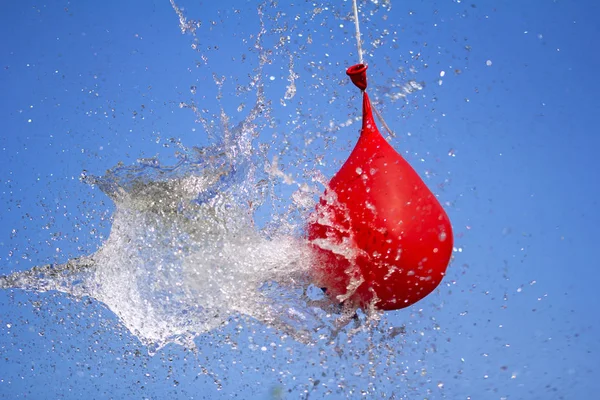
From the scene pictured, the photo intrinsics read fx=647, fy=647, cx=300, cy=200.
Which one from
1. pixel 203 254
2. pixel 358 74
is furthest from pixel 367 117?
pixel 203 254

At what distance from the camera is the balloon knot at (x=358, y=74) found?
2578 millimetres

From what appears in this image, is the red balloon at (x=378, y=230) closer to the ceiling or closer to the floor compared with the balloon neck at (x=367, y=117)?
closer to the floor

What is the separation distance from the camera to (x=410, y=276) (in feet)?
8.16

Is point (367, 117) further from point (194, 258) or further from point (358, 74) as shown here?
point (194, 258)

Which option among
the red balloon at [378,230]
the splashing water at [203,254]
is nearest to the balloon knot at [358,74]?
the red balloon at [378,230]

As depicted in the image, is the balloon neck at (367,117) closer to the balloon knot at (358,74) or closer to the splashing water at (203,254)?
the balloon knot at (358,74)

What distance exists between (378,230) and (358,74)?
65cm

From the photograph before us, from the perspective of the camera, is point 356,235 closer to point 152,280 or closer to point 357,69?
point 357,69

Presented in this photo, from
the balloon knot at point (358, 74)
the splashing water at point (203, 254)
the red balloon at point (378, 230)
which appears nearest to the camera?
the red balloon at point (378, 230)

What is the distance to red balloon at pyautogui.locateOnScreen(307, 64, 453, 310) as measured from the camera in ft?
7.91

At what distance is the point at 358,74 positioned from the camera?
2.59 meters

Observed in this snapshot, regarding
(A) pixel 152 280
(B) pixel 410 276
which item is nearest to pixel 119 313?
(A) pixel 152 280

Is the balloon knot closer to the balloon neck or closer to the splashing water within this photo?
the balloon neck

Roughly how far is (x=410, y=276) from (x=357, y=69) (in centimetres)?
85
